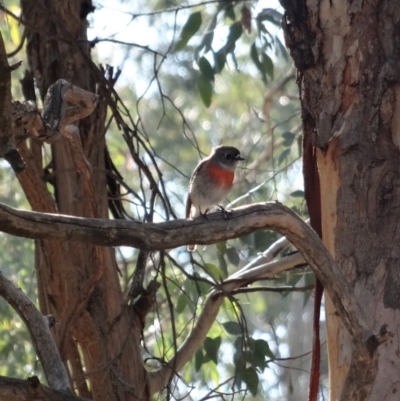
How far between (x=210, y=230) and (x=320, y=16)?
1167 mm

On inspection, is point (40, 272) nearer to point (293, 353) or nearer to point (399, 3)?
point (399, 3)

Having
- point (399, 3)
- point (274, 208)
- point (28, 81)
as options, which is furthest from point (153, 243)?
point (28, 81)

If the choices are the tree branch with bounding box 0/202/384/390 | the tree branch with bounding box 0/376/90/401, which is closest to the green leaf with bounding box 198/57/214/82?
the tree branch with bounding box 0/202/384/390

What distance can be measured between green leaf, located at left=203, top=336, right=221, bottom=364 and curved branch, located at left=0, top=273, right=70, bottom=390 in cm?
197

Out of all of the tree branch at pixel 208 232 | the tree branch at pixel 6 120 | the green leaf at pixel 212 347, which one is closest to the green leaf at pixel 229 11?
the green leaf at pixel 212 347

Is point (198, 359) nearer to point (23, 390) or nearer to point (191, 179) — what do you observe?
point (191, 179)

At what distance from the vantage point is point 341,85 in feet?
11.1

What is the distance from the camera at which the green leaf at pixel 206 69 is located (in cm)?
490

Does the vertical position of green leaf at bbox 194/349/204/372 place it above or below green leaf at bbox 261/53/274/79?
below

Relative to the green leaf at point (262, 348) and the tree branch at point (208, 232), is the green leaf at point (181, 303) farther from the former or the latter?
the tree branch at point (208, 232)

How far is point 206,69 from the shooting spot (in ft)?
16.1

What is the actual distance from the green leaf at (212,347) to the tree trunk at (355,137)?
1334mm

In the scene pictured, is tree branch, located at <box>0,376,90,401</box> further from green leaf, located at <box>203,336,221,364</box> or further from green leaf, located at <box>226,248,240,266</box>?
green leaf, located at <box>226,248,240,266</box>

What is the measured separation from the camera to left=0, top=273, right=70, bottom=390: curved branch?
2.56 metres
